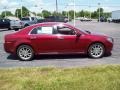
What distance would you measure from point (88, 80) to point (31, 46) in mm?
5150

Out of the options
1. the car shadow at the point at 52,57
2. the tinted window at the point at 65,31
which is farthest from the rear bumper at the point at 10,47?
the tinted window at the point at 65,31

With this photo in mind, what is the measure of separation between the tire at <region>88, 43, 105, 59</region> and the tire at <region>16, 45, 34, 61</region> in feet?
7.65

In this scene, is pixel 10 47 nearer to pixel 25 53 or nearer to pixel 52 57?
pixel 25 53

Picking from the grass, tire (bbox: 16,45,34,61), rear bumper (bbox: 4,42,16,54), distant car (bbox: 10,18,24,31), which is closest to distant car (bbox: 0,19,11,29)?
distant car (bbox: 10,18,24,31)

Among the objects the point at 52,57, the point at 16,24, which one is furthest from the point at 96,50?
the point at 16,24

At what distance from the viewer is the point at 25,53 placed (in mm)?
13117

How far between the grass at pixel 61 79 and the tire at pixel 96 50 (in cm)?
303

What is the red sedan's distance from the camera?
1310 cm

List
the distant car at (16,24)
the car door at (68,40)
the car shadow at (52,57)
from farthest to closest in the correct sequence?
the distant car at (16,24) → the car shadow at (52,57) → the car door at (68,40)

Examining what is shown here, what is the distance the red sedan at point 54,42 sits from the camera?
13.1 m

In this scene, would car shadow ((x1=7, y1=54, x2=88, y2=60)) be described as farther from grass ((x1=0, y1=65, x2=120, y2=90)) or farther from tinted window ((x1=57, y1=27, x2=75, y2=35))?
grass ((x1=0, y1=65, x2=120, y2=90))

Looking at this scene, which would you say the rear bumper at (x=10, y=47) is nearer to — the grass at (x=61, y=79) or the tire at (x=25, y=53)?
the tire at (x=25, y=53)

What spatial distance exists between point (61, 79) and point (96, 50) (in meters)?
4.93

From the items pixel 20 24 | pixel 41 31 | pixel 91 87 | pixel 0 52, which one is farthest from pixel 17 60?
pixel 20 24
